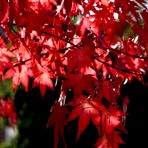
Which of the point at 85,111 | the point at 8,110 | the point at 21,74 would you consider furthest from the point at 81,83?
the point at 8,110

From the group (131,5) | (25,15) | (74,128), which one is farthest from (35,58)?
(74,128)

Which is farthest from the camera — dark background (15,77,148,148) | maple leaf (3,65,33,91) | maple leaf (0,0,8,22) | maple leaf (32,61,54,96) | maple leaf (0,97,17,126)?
maple leaf (0,97,17,126)

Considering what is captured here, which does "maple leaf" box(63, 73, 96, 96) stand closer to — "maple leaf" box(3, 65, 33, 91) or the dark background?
"maple leaf" box(3, 65, 33, 91)

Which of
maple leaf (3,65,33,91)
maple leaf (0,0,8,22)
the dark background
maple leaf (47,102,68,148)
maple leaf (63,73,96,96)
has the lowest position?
the dark background

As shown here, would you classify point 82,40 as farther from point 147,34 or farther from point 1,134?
point 1,134

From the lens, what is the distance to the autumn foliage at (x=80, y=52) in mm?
1658

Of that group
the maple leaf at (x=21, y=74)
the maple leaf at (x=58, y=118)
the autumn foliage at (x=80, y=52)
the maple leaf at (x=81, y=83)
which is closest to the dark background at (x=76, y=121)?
the autumn foliage at (x=80, y=52)

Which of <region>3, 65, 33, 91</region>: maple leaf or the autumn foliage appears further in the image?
<region>3, 65, 33, 91</region>: maple leaf

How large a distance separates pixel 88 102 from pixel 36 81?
1.93ft

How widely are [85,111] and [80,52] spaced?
0.29 metres

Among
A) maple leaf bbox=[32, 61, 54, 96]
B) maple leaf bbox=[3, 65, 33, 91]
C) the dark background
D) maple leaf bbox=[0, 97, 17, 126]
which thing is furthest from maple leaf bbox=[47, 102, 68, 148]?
maple leaf bbox=[0, 97, 17, 126]

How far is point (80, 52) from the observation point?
1.72 m

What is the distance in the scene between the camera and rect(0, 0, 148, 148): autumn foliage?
1658mm

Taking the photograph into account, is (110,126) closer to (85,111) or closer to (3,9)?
(85,111)
